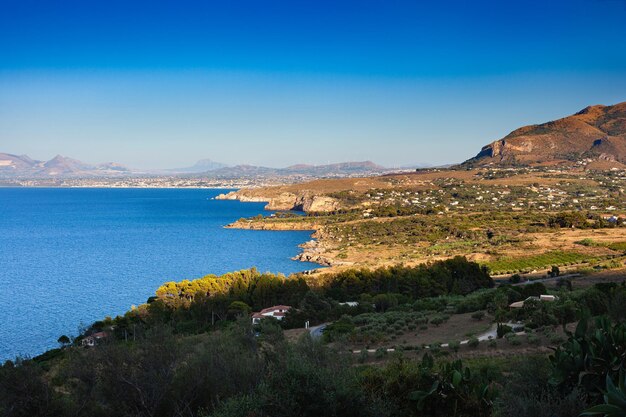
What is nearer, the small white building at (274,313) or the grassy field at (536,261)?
the small white building at (274,313)

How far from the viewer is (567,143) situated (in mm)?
171750

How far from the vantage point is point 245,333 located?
15.0 m

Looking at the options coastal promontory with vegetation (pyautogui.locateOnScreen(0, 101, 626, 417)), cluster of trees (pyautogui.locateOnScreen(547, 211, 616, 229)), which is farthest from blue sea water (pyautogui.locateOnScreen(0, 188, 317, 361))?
cluster of trees (pyautogui.locateOnScreen(547, 211, 616, 229))

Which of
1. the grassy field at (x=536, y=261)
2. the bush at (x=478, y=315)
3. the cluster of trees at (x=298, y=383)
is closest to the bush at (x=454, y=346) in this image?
the cluster of trees at (x=298, y=383)

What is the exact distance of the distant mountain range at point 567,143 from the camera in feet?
528

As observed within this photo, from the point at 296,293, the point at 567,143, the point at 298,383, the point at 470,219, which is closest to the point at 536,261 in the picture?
the point at 296,293

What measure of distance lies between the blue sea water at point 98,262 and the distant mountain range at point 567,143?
345 ft

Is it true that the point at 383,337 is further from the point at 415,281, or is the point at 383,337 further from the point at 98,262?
the point at 98,262

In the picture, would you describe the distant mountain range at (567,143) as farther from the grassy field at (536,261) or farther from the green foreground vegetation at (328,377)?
the green foreground vegetation at (328,377)

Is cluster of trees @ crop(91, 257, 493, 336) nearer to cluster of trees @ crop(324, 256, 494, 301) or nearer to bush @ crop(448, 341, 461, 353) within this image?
cluster of trees @ crop(324, 256, 494, 301)

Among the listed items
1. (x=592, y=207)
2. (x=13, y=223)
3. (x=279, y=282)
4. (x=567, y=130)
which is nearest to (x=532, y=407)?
(x=279, y=282)

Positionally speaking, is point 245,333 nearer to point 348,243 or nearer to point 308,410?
point 308,410

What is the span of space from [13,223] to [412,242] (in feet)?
324

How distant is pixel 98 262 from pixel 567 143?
15895cm
